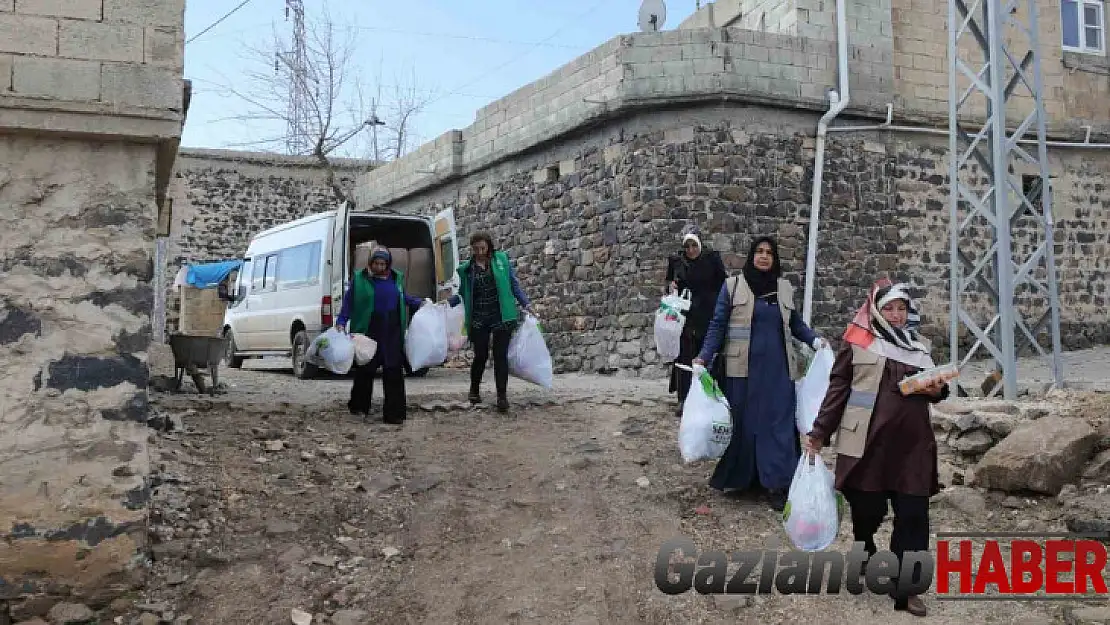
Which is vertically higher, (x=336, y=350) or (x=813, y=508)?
(x=336, y=350)

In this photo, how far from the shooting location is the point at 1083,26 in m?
13.2

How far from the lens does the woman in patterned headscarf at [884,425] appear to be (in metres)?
3.84

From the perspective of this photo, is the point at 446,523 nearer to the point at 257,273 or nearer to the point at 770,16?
the point at 257,273

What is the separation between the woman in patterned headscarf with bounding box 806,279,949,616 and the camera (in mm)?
3842

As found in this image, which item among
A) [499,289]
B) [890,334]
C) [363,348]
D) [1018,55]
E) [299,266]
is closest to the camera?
[890,334]

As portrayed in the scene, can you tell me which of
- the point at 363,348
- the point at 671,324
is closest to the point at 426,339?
the point at 363,348

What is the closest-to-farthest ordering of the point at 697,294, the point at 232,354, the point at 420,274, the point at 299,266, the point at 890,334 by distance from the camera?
the point at 890,334 < the point at 697,294 < the point at 420,274 < the point at 299,266 < the point at 232,354

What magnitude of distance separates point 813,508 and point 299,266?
776 centimetres

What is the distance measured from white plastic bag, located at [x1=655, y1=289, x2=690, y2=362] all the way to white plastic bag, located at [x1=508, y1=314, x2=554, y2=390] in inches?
35.7

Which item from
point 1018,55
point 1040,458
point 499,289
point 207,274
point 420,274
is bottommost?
point 1040,458

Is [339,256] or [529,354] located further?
[339,256]

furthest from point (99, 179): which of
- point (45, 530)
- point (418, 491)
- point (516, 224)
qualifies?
point (516, 224)

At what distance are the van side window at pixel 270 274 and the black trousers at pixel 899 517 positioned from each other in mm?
8494

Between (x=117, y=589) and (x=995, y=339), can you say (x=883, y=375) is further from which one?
(x=995, y=339)
